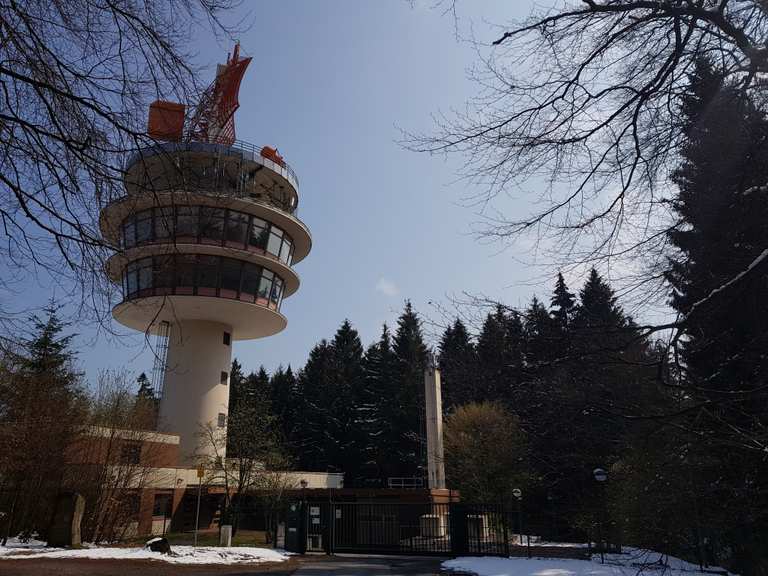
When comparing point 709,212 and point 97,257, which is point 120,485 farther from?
point 709,212

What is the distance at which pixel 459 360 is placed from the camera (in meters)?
5.42

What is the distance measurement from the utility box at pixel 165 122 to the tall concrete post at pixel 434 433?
31.5 metres

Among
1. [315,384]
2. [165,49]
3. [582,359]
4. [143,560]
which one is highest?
[315,384]

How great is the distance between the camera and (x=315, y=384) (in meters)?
65.4

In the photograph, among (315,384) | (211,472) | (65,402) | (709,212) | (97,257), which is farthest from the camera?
(315,384)

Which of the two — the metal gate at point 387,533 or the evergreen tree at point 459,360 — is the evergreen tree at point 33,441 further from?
the evergreen tree at point 459,360

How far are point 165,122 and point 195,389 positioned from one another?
33317 millimetres

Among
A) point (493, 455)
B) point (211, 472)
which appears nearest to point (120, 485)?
point (211, 472)

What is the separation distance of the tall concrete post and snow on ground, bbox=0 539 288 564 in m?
18.7

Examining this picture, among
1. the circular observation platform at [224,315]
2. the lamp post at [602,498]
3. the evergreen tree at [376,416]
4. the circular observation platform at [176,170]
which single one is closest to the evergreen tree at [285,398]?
the evergreen tree at [376,416]

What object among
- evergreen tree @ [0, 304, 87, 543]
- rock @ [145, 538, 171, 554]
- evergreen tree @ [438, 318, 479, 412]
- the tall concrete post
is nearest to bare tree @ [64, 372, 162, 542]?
evergreen tree @ [0, 304, 87, 543]

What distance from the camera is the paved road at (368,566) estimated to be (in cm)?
1553

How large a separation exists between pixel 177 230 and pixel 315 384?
61254 mm

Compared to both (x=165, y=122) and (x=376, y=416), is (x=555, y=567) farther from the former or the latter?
(x=376, y=416)
